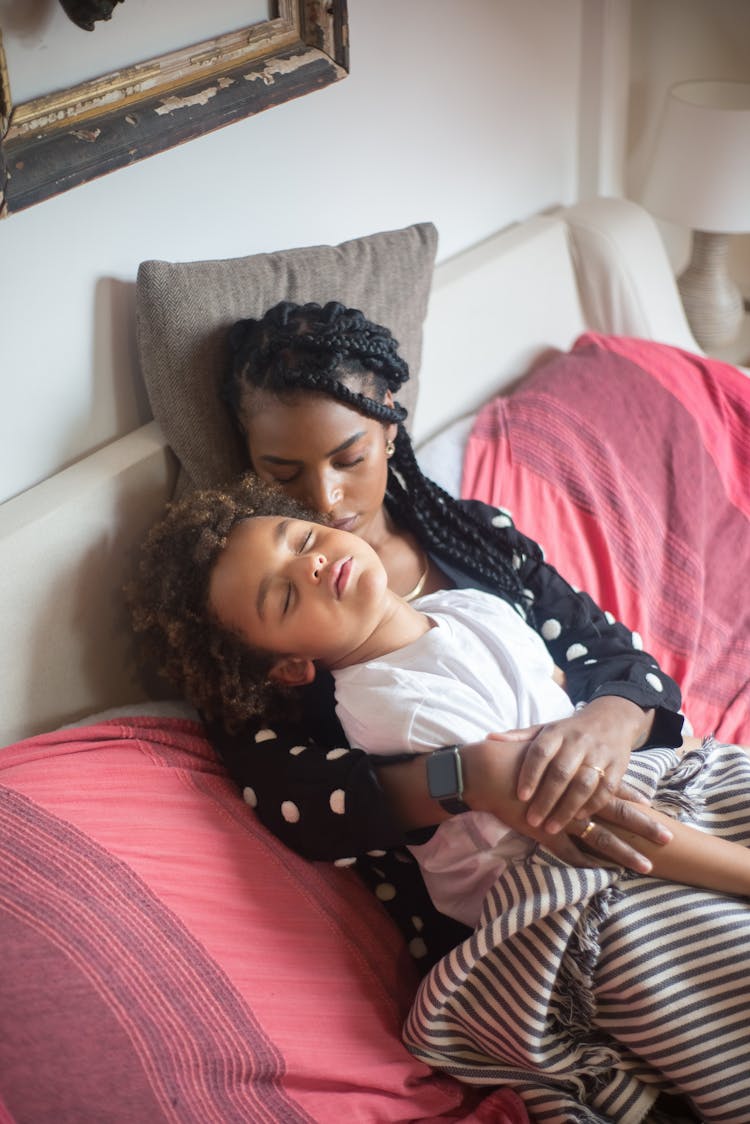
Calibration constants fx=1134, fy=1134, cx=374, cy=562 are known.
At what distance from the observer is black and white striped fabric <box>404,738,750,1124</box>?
110cm

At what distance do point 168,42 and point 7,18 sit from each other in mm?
272

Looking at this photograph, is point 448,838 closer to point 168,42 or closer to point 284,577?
point 284,577

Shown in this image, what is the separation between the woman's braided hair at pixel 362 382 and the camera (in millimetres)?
1369

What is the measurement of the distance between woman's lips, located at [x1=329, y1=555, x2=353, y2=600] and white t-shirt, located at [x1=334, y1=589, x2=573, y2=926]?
0.09 meters

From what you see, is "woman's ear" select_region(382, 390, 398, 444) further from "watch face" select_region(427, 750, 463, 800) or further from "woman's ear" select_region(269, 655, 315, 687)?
"watch face" select_region(427, 750, 463, 800)

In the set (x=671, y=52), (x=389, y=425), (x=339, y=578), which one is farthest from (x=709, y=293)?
(x=339, y=578)

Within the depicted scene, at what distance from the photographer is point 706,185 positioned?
8.09ft

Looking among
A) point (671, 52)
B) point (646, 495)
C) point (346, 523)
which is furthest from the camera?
point (671, 52)

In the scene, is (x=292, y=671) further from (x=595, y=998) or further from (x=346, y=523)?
(x=595, y=998)

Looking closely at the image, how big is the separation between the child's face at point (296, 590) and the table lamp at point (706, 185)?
159cm

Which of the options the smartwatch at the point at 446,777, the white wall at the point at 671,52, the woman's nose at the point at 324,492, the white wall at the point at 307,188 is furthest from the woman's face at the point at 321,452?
the white wall at the point at 671,52

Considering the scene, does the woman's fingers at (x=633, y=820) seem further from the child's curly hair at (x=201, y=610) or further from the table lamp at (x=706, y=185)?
the table lamp at (x=706, y=185)

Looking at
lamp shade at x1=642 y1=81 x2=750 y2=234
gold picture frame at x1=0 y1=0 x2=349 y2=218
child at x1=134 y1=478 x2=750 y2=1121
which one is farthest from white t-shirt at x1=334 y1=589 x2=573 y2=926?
lamp shade at x1=642 y1=81 x2=750 y2=234

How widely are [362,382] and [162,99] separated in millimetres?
422
